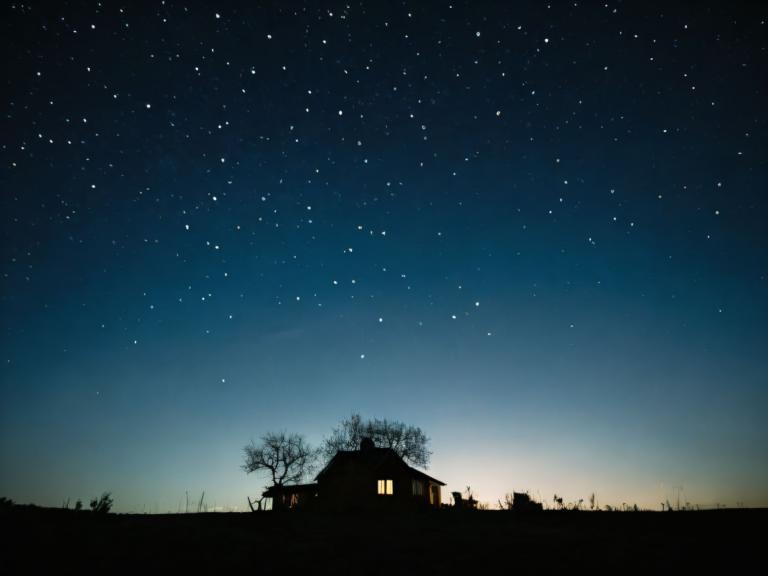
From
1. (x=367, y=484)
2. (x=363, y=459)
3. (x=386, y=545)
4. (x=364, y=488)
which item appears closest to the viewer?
(x=386, y=545)

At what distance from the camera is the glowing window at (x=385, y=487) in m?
37.9

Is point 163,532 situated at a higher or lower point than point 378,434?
lower

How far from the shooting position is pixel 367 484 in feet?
124

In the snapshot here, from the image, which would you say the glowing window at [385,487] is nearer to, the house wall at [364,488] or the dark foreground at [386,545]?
the house wall at [364,488]

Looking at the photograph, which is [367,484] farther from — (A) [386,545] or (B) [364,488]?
(A) [386,545]

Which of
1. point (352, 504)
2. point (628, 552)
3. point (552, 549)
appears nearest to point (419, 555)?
point (552, 549)

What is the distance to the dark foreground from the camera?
10.4m

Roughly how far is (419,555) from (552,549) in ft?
10.8

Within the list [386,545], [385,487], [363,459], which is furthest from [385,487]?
[386,545]

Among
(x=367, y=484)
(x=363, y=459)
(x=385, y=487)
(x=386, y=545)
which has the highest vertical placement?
(x=363, y=459)

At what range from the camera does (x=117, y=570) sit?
34.4 ft

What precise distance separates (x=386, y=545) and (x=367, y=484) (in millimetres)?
26779

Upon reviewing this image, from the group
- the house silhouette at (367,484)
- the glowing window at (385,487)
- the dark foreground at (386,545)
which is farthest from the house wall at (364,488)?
the dark foreground at (386,545)

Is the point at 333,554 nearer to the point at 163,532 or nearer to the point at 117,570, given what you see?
the point at 117,570
